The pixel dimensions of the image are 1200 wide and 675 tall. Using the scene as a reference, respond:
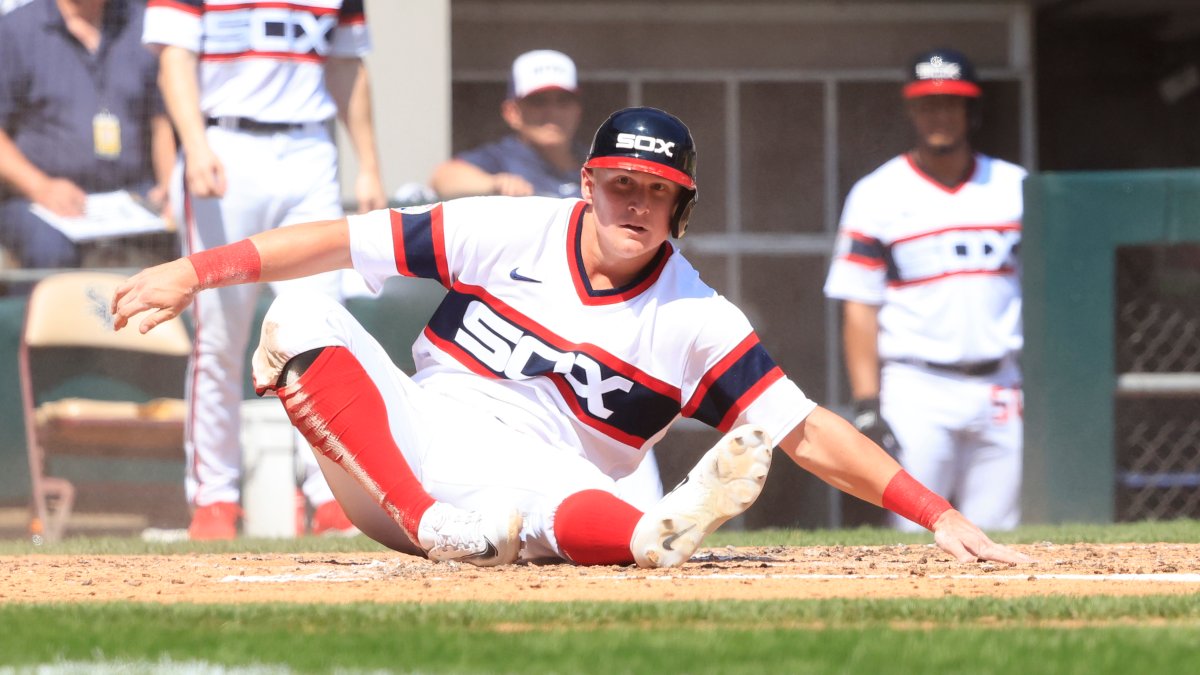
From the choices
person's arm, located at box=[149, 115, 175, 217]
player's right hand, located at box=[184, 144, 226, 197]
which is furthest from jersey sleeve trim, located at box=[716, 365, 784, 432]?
person's arm, located at box=[149, 115, 175, 217]

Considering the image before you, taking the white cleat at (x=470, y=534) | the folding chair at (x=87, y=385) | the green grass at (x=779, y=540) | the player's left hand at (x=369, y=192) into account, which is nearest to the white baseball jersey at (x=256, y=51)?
the player's left hand at (x=369, y=192)

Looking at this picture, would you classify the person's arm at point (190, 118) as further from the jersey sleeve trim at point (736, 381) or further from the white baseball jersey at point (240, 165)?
the jersey sleeve trim at point (736, 381)

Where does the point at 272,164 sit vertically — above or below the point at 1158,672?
above

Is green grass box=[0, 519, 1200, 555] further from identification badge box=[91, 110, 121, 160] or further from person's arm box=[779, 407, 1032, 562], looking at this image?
identification badge box=[91, 110, 121, 160]

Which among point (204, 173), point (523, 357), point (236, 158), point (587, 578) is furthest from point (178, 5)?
point (587, 578)

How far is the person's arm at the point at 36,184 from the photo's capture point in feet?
24.2

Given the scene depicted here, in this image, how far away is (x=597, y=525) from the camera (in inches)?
164

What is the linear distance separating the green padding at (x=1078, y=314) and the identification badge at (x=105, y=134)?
3.72 m

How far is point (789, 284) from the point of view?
9047mm

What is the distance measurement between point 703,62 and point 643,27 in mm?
375

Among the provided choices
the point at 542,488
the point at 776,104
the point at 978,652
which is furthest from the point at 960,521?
the point at 776,104

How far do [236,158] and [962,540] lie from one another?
134 inches

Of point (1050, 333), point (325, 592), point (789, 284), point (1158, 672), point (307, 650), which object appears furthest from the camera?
point (789, 284)

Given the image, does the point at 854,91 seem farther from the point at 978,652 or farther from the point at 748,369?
the point at 978,652
